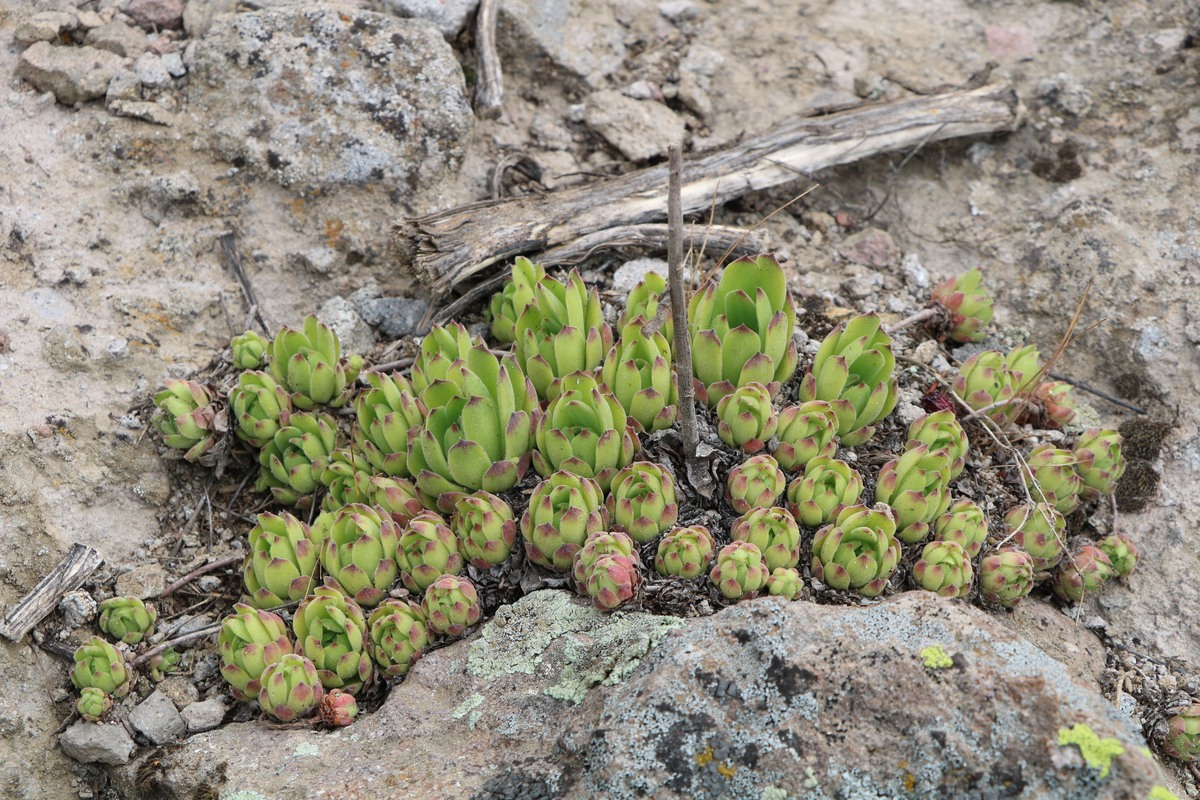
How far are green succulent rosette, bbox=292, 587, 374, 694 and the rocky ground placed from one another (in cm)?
21

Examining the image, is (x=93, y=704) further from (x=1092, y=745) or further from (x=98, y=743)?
(x=1092, y=745)

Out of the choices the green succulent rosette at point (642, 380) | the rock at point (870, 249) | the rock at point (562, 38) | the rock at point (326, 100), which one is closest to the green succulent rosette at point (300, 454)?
the green succulent rosette at point (642, 380)

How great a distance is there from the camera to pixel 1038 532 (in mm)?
3391

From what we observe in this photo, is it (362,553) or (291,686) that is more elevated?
(362,553)

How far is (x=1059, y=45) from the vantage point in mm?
5066

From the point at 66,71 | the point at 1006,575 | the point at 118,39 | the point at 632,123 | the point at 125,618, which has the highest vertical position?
the point at 118,39

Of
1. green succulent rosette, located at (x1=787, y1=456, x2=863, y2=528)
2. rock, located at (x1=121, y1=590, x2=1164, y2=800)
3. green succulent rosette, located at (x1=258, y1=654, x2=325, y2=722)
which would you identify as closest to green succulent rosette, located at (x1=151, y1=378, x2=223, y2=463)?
green succulent rosette, located at (x1=258, y1=654, x2=325, y2=722)

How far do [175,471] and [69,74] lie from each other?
189 centimetres

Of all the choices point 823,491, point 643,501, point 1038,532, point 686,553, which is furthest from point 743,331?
point 1038,532

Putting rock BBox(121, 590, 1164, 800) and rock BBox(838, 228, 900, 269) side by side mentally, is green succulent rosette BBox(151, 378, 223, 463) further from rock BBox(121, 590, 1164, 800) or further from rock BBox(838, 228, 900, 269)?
rock BBox(838, 228, 900, 269)

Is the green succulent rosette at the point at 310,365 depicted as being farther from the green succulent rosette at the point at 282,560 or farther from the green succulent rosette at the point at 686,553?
the green succulent rosette at the point at 686,553

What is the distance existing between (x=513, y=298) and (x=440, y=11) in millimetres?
1719

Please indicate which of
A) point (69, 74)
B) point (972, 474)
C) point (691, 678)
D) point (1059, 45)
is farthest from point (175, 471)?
point (1059, 45)

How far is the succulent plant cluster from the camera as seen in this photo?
303 cm
